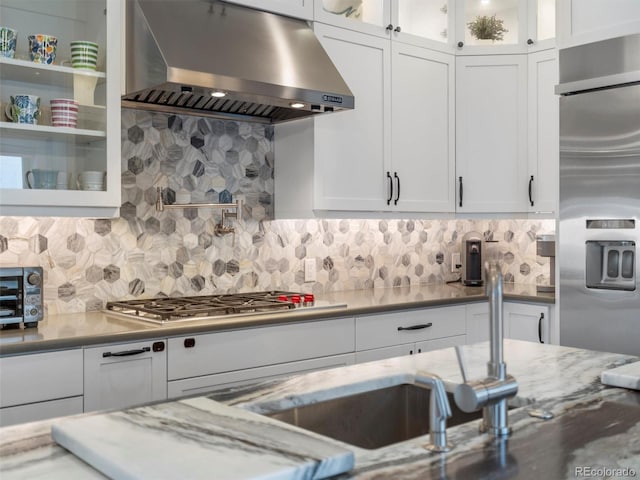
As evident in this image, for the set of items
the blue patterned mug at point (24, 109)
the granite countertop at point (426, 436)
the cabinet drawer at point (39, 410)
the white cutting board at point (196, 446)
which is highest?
the blue patterned mug at point (24, 109)

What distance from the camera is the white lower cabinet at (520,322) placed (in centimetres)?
362

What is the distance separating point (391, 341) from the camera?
3270 mm

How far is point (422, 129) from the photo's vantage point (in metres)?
3.81

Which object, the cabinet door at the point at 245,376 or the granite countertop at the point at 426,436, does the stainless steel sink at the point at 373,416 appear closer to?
the granite countertop at the point at 426,436

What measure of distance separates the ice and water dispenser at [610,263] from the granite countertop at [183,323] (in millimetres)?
323

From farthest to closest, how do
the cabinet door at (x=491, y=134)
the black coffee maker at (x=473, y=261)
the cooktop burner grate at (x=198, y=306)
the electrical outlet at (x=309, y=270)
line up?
1. the black coffee maker at (x=473, y=261)
2. the cabinet door at (x=491, y=134)
3. the electrical outlet at (x=309, y=270)
4. the cooktop burner grate at (x=198, y=306)

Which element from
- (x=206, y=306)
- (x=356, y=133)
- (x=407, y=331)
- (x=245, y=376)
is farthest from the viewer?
(x=356, y=133)

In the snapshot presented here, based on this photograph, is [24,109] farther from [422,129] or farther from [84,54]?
[422,129]

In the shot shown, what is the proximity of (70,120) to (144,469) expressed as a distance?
1939mm

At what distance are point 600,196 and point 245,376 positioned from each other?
1866 mm

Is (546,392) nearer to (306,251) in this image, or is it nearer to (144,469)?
(144,469)

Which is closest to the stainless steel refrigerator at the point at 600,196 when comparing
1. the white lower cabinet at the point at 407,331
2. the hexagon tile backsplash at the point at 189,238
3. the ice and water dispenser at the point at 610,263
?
the ice and water dispenser at the point at 610,263

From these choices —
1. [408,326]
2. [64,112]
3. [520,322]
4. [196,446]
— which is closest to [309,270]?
[408,326]

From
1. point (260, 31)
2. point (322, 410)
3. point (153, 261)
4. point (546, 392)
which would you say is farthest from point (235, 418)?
point (260, 31)
